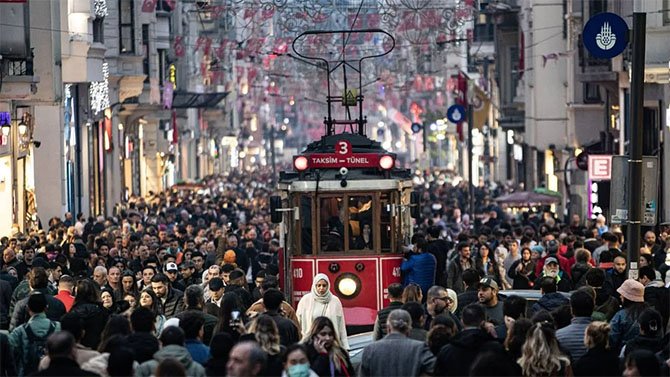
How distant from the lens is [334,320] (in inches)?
673

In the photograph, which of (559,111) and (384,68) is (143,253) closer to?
(559,111)

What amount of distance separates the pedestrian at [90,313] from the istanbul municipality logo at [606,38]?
29.2ft

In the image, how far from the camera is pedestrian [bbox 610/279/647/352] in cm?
1523

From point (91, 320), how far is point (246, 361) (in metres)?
5.65

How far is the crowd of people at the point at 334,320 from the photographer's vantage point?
1223cm

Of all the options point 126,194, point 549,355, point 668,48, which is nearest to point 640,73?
point 549,355

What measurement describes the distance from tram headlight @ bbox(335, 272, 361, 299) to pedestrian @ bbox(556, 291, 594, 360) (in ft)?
26.2

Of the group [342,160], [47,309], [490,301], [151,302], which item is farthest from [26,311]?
[342,160]

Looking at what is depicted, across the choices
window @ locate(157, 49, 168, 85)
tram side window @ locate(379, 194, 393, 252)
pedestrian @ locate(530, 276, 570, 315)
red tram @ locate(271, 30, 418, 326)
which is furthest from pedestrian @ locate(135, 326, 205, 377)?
window @ locate(157, 49, 168, 85)

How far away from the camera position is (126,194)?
2456 inches

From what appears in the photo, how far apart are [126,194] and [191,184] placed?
4.23 m

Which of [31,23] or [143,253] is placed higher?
[31,23]

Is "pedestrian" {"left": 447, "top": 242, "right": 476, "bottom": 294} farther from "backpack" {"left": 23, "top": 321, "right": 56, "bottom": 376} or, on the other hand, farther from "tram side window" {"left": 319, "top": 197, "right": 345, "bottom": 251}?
"backpack" {"left": 23, "top": 321, "right": 56, "bottom": 376}

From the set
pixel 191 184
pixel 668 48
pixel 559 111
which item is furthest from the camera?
pixel 191 184
